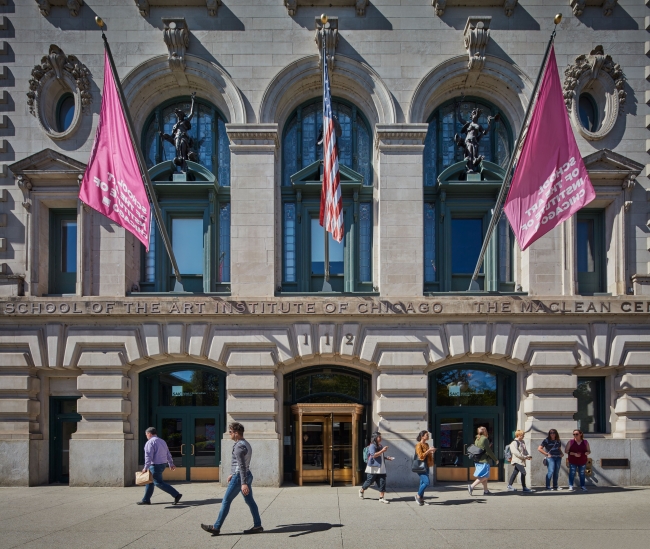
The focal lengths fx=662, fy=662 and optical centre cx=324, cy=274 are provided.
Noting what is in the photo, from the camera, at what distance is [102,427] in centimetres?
1909

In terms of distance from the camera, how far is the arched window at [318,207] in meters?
20.3

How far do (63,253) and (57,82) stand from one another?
5.19m

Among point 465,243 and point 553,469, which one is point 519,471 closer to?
point 553,469

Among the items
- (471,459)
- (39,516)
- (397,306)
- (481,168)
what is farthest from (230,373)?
(481,168)

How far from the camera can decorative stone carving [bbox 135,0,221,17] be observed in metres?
19.8

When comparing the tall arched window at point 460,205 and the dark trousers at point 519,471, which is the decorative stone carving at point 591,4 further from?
the dark trousers at point 519,471

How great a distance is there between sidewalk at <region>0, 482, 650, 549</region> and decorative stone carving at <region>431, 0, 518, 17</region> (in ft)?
46.0

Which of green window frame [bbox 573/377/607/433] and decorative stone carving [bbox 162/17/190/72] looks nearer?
decorative stone carving [bbox 162/17/190/72]

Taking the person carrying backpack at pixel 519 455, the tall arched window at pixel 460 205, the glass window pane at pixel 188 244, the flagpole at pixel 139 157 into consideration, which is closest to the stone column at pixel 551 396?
the person carrying backpack at pixel 519 455

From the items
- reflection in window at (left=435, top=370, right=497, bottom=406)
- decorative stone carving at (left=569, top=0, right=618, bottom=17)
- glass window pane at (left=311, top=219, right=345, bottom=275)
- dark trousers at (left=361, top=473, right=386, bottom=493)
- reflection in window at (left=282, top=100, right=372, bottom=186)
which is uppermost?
decorative stone carving at (left=569, top=0, right=618, bottom=17)

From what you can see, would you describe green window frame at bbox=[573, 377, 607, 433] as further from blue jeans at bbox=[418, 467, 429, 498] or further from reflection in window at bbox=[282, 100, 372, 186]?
reflection in window at bbox=[282, 100, 372, 186]

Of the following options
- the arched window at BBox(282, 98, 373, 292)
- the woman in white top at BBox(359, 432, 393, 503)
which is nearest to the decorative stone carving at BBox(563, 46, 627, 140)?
the arched window at BBox(282, 98, 373, 292)

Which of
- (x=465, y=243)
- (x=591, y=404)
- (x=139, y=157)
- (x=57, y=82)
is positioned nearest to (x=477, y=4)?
(x=465, y=243)

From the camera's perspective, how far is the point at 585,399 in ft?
65.4
